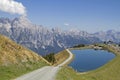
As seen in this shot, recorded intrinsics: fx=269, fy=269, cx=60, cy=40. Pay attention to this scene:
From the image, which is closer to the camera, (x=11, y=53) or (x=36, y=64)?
(x=11, y=53)

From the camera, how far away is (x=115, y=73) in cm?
11044

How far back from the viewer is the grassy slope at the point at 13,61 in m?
48.3

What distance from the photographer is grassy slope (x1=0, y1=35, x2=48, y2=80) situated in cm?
4826

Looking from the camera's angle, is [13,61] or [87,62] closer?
[13,61]

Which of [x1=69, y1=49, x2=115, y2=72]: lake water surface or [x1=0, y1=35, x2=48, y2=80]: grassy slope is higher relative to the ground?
[x1=0, y1=35, x2=48, y2=80]: grassy slope

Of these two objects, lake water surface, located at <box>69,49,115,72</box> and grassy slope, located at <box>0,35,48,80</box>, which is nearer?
grassy slope, located at <box>0,35,48,80</box>

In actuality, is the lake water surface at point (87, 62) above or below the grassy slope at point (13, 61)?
below

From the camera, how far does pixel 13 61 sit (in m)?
54.7

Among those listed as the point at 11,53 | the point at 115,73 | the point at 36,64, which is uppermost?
the point at 11,53

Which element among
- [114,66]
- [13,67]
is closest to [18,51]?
[13,67]

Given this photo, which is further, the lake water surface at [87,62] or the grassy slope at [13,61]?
the lake water surface at [87,62]

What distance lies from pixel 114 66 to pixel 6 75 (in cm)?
8218

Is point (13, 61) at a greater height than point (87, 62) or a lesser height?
greater

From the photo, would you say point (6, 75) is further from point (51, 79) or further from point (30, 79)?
point (51, 79)
